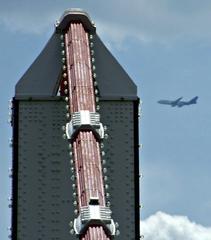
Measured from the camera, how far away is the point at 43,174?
192 m

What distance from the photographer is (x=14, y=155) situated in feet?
631

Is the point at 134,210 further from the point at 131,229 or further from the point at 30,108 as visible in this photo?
the point at 30,108

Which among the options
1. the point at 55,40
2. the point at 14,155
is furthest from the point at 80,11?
the point at 14,155

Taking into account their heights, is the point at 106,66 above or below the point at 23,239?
above

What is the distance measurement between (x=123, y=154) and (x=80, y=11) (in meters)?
15.8

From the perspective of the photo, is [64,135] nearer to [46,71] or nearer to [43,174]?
[43,174]

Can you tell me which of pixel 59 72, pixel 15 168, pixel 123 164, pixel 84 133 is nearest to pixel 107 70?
pixel 59 72

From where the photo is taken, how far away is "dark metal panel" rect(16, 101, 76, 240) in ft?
625

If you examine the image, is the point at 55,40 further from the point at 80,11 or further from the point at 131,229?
the point at 131,229

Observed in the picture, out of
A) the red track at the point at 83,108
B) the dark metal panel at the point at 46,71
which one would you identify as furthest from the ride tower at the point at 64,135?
the red track at the point at 83,108

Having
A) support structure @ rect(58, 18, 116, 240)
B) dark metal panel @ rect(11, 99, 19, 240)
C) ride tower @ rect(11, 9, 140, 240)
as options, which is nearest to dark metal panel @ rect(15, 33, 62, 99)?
ride tower @ rect(11, 9, 140, 240)

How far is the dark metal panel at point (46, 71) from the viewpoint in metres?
195

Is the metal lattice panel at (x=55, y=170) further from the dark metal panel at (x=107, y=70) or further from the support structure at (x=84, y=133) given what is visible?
the support structure at (x=84, y=133)

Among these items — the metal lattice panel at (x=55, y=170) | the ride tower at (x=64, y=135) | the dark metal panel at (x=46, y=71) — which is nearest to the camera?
the ride tower at (x=64, y=135)
